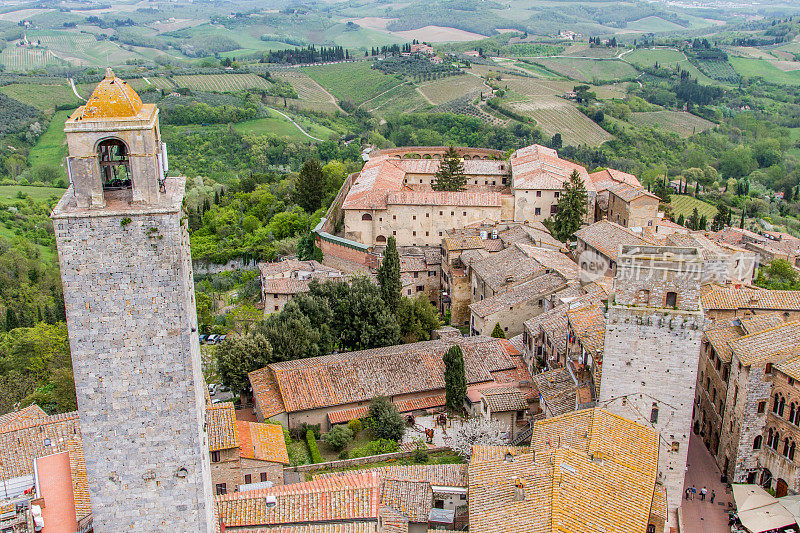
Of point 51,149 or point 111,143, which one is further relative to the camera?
point 51,149

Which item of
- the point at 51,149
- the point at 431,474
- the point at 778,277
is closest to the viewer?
the point at 431,474

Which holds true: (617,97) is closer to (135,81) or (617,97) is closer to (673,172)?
(673,172)

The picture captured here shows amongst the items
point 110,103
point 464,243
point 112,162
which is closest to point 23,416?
point 112,162

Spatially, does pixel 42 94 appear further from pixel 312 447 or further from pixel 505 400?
pixel 505 400

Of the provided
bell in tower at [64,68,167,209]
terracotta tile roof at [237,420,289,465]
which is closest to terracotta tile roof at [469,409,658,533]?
terracotta tile roof at [237,420,289,465]

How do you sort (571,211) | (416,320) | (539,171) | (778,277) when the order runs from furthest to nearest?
(539,171) < (571,211) < (778,277) < (416,320)

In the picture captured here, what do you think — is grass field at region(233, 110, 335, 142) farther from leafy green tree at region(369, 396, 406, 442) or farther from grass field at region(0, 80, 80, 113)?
leafy green tree at region(369, 396, 406, 442)

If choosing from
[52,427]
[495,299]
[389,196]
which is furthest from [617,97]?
[52,427]
